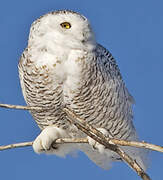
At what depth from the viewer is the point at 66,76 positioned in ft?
9.50

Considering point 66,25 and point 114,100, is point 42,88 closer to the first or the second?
point 66,25

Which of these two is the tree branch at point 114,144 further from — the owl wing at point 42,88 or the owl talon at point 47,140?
the owl talon at point 47,140

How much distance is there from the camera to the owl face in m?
2.75

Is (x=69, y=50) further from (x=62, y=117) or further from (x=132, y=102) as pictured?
(x=132, y=102)

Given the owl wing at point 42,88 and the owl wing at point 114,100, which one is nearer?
the owl wing at point 42,88

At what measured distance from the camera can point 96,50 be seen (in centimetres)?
300

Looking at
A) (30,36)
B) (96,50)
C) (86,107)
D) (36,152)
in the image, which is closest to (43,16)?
(30,36)

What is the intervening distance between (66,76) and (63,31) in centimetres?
28

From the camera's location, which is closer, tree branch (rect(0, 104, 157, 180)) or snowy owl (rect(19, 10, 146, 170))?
tree branch (rect(0, 104, 157, 180))

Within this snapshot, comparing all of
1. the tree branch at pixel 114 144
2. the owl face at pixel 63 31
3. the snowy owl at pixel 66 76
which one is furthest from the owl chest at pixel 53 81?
the tree branch at pixel 114 144

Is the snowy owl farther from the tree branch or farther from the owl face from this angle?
the tree branch

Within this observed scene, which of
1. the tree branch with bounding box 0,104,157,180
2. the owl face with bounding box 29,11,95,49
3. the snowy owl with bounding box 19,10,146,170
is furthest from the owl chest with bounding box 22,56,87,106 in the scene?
the tree branch with bounding box 0,104,157,180

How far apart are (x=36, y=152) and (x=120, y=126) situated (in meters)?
0.65

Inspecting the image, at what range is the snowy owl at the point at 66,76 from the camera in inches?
111
